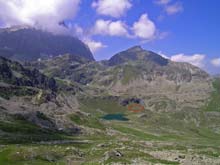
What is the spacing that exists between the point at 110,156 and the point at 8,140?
66.4m

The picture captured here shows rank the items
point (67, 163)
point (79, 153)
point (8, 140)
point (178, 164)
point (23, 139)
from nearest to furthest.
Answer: point (67, 163), point (178, 164), point (79, 153), point (8, 140), point (23, 139)

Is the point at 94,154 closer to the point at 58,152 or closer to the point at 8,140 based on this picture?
the point at 58,152

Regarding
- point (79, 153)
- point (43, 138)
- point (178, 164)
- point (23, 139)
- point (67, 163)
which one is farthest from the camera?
point (43, 138)

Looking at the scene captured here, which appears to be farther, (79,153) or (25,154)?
(79,153)

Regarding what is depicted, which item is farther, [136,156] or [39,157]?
[136,156]

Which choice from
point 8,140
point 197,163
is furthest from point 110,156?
point 8,140

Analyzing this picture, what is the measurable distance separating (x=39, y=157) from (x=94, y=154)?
28.2m

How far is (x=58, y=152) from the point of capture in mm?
121375

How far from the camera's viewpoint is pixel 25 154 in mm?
109062

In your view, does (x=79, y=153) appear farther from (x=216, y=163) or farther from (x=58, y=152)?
(x=216, y=163)

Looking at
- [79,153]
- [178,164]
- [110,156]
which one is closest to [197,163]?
[178,164]

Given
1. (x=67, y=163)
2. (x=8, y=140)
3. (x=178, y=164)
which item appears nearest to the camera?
(x=67, y=163)

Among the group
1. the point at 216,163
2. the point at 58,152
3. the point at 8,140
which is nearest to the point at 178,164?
the point at 216,163

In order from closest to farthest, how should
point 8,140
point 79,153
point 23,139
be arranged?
1. point 79,153
2. point 8,140
3. point 23,139
